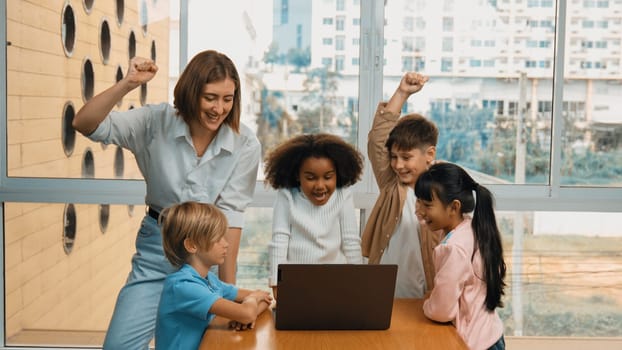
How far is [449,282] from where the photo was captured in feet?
7.93

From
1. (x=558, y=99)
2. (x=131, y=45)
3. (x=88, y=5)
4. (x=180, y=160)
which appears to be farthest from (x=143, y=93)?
(x=558, y=99)

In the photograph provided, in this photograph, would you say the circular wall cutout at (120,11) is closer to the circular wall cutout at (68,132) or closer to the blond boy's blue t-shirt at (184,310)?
the circular wall cutout at (68,132)

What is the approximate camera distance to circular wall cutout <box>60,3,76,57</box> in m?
3.86

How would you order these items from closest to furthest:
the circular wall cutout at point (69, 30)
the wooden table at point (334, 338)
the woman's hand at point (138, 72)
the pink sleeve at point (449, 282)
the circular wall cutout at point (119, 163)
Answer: the wooden table at point (334, 338) < the pink sleeve at point (449, 282) < the woman's hand at point (138, 72) < the circular wall cutout at point (69, 30) < the circular wall cutout at point (119, 163)

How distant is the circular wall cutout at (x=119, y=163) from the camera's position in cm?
396

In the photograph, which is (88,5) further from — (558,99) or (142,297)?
(558,99)

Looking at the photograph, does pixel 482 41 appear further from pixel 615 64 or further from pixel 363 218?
pixel 363 218

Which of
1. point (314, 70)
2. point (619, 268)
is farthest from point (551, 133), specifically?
point (314, 70)

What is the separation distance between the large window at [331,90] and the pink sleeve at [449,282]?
1.43 m

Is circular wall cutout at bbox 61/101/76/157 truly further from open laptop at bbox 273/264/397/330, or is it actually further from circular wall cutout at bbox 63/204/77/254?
open laptop at bbox 273/264/397/330

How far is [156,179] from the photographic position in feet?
9.66

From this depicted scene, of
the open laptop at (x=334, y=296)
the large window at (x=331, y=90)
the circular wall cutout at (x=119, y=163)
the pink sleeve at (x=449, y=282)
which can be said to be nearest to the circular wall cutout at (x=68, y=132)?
the large window at (x=331, y=90)

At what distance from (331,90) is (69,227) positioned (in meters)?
1.30

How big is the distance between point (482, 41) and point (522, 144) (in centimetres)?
47
